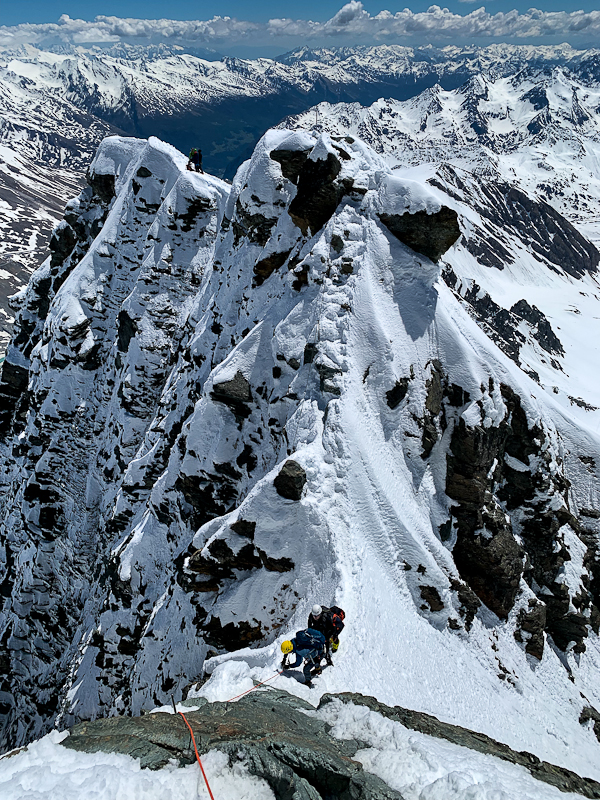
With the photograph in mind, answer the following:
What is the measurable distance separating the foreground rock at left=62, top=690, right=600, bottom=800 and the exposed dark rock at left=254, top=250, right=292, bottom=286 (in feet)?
77.2

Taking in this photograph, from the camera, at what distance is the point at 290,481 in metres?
19.8

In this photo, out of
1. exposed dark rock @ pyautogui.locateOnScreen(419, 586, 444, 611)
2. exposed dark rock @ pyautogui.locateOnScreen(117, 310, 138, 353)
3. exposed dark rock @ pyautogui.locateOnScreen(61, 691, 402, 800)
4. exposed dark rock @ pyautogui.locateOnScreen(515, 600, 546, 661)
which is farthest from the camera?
exposed dark rock @ pyautogui.locateOnScreen(117, 310, 138, 353)

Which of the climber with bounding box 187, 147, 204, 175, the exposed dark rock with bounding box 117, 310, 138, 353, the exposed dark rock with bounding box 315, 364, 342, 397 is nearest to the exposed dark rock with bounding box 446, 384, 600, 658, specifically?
the exposed dark rock with bounding box 315, 364, 342, 397

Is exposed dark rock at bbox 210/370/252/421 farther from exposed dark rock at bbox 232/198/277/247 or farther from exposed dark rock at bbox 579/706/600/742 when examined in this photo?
exposed dark rock at bbox 579/706/600/742

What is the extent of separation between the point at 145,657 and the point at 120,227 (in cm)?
3992

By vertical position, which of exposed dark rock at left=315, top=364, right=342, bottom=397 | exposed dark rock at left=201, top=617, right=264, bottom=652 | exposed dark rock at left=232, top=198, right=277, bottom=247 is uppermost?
exposed dark rock at left=232, top=198, right=277, bottom=247

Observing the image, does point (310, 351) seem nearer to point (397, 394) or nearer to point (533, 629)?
point (397, 394)

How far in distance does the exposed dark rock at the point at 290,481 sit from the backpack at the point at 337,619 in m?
5.31

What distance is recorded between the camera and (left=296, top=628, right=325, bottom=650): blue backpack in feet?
49.4

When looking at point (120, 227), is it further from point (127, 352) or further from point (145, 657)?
point (145, 657)

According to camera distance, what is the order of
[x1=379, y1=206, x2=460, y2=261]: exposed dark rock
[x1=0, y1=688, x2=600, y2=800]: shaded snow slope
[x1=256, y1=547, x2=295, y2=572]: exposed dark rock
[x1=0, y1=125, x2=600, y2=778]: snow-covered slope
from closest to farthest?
1. [x1=0, y1=688, x2=600, y2=800]: shaded snow slope
2. [x1=0, y1=125, x2=600, y2=778]: snow-covered slope
3. [x1=256, y1=547, x2=295, y2=572]: exposed dark rock
4. [x1=379, y1=206, x2=460, y2=261]: exposed dark rock

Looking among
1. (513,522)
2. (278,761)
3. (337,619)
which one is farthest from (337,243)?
(278,761)

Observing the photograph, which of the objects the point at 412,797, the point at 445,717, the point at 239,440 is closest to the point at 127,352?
the point at 239,440

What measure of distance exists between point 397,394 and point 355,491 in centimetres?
583
